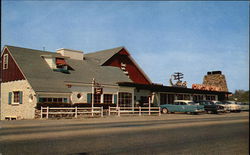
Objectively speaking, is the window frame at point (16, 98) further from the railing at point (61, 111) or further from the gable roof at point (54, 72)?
the railing at point (61, 111)

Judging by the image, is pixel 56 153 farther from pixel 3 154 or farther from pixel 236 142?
pixel 236 142

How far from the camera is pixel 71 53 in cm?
3506

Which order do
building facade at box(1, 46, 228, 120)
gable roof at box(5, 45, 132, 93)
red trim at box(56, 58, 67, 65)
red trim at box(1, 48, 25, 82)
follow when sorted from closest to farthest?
1. building facade at box(1, 46, 228, 120)
2. gable roof at box(5, 45, 132, 93)
3. red trim at box(1, 48, 25, 82)
4. red trim at box(56, 58, 67, 65)

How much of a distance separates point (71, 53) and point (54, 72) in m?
5.93

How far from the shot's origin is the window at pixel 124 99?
33594 mm

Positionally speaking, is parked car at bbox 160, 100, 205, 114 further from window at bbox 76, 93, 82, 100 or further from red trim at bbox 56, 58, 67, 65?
red trim at bbox 56, 58, 67, 65

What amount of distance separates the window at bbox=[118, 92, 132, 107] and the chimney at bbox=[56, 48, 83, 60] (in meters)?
7.25

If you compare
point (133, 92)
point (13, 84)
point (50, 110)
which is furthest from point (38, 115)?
point (133, 92)

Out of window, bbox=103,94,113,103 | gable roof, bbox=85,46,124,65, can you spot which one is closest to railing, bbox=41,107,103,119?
window, bbox=103,94,113,103

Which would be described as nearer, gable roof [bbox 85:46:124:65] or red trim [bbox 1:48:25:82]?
red trim [bbox 1:48:25:82]

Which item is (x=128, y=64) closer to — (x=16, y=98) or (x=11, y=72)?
(x=11, y=72)

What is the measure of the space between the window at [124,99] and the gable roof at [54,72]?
182 centimetres

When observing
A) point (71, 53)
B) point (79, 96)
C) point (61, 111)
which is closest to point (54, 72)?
point (79, 96)

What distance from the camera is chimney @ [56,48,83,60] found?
34.6 metres
